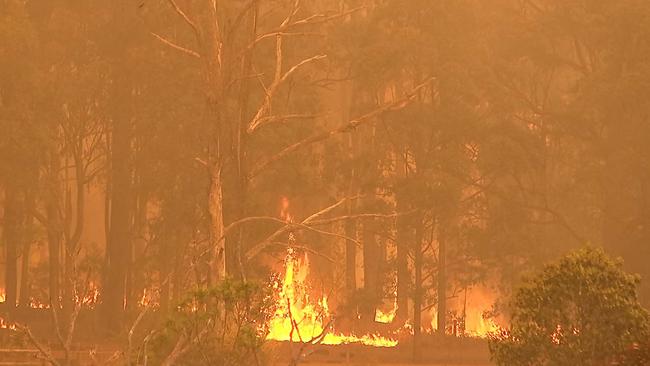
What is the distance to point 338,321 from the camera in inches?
1736

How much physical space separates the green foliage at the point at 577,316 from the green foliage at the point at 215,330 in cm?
394

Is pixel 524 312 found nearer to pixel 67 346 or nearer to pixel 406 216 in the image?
pixel 67 346

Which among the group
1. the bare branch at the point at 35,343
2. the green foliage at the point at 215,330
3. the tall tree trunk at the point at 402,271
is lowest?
the bare branch at the point at 35,343

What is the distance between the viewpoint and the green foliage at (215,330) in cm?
2025

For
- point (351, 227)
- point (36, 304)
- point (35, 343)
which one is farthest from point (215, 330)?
point (351, 227)

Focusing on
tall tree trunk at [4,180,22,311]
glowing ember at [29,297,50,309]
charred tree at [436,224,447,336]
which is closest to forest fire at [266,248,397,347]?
charred tree at [436,224,447,336]

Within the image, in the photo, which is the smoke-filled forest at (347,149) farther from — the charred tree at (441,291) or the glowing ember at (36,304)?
the glowing ember at (36,304)

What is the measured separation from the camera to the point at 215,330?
24.1m

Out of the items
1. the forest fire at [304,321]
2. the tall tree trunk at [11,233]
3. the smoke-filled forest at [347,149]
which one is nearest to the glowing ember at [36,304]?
the smoke-filled forest at [347,149]

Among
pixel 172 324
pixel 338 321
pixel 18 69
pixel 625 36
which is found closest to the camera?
pixel 172 324

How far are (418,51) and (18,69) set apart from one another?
41.9 feet

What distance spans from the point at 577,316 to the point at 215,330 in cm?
783

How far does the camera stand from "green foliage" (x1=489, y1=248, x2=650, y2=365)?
1847cm

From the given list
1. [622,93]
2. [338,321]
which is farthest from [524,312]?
[338,321]
